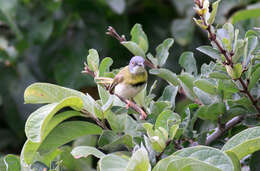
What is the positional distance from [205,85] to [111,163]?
1.10ft

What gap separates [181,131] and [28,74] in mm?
1995

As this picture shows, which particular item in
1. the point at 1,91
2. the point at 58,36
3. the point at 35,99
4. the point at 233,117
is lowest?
the point at 1,91

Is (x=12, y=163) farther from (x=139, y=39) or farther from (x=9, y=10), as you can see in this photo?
(x=9, y=10)

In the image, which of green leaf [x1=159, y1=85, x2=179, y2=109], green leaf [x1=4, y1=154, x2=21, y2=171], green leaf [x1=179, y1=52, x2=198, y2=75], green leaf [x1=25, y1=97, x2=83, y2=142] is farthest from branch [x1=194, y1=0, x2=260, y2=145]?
green leaf [x1=4, y1=154, x2=21, y2=171]

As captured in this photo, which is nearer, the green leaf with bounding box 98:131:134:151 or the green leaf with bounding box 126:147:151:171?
the green leaf with bounding box 126:147:151:171

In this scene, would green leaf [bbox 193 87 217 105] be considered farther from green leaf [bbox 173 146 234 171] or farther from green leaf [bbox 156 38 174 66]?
green leaf [bbox 173 146 234 171]

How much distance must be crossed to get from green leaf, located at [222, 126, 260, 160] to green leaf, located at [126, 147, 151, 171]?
0.18 meters

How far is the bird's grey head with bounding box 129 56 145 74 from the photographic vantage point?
1.29m

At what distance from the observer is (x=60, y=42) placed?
111 inches

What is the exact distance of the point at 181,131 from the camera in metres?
1.04

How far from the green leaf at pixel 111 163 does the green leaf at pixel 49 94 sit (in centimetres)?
19

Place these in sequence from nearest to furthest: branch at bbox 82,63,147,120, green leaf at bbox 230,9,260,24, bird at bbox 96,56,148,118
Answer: branch at bbox 82,63,147,120 < bird at bbox 96,56,148,118 < green leaf at bbox 230,9,260,24

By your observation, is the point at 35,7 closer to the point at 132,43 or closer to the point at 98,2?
the point at 98,2

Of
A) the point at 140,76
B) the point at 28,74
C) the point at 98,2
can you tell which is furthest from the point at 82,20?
the point at 140,76
